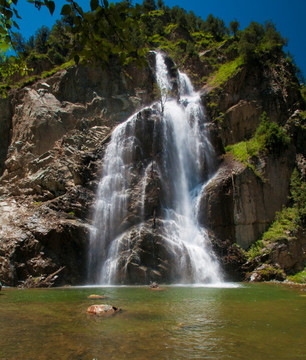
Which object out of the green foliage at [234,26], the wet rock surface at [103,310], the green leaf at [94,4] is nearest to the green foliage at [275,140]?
the wet rock surface at [103,310]

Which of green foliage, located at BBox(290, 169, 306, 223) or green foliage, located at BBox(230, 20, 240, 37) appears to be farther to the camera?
green foliage, located at BBox(230, 20, 240, 37)

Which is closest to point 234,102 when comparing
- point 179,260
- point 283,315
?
point 179,260

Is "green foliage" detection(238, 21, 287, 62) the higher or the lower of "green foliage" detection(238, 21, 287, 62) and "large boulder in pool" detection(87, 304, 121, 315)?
the higher

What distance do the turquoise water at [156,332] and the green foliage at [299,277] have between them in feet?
36.0

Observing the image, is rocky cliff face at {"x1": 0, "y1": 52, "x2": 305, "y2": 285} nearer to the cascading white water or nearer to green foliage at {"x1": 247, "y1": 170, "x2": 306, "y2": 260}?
green foliage at {"x1": 247, "y1": 170, "x2": 306, "y2": 260}

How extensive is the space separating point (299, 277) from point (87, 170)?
17.4 metres

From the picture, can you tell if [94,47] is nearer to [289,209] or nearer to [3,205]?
[289,209]

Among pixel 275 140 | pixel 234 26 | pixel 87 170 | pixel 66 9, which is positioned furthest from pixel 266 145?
pixel 234 26

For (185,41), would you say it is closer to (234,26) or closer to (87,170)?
(234,26)

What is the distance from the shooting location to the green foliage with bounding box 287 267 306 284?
1898cm

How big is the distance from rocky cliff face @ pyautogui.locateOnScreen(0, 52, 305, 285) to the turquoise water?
10.2 m

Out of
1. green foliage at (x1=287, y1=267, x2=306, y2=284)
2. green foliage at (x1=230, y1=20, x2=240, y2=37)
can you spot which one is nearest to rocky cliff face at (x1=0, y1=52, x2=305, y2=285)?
green foliage at (x1=287, y1=267, x2=306, y2=284)

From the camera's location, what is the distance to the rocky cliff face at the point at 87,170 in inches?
766

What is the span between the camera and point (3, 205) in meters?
25.3
